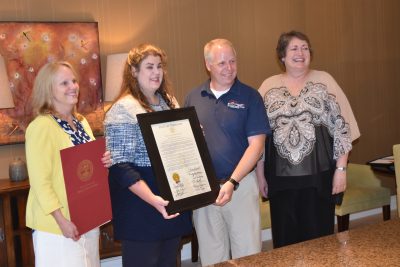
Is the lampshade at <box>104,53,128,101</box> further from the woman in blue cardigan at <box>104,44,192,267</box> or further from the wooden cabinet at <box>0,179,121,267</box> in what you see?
the woman in blue cardigan at <box>104,44,192,267</box>

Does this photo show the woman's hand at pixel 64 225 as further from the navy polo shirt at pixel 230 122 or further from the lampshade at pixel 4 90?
the lampshade at pixel 4 90

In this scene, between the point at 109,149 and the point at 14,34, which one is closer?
the point at 109,149

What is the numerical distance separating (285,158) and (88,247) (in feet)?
3.73

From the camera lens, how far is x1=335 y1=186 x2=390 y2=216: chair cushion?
13.6 feet

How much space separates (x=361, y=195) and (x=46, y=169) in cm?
286

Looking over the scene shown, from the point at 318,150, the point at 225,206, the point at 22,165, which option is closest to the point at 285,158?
the point at 318,150

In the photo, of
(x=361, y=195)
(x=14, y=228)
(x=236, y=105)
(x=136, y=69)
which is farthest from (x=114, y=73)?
(x=361, y=195)

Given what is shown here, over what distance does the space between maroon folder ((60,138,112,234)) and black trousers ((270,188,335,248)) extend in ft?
3.41

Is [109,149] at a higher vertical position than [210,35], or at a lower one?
lower

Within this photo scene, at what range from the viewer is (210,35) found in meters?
4.39

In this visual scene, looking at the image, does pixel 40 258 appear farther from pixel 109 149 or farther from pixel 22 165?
pixel 22 165

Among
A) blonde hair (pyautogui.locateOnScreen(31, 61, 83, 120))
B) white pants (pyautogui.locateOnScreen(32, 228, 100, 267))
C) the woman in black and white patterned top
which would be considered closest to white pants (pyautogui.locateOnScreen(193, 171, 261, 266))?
the woman in black and white patterned top

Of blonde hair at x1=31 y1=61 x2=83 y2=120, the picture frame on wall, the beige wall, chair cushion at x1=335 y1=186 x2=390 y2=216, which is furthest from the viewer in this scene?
chair cushion at x1=335 y1=186 x2=390 y2=216

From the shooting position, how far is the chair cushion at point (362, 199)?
4160mm
